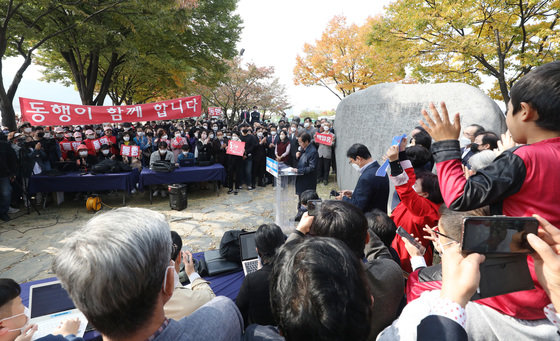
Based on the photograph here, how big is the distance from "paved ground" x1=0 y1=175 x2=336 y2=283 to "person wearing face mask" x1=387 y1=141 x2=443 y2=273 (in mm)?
3663

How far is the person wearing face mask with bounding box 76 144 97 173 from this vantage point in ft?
24.8

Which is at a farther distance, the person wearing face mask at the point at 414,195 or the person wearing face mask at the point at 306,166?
the person wearing face mask at the point at 306,166

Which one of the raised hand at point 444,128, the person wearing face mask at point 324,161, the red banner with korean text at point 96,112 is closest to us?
the raised hand at point 444,128

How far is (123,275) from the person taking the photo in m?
0.84

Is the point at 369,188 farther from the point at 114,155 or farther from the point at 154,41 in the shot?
the point at 154,41

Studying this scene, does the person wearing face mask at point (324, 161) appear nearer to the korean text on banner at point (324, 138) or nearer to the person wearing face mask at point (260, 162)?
the korean text on banner at point (324, 138)

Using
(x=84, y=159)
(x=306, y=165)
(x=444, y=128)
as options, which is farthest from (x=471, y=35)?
(x=84, y=159)

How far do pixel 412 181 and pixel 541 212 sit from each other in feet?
4.65

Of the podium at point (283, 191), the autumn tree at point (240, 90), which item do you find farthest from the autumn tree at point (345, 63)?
the podium at point (283, 191)

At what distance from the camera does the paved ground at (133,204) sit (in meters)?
4.56

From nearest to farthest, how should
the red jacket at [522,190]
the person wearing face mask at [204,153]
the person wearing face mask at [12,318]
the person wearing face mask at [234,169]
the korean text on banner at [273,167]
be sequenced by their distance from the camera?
the red jacket at [522,190] < the person wearing face mask at [12,318] < the korean text on banner at [273,167] < the person wearing face mask at [204,153] < the person wearing face mask at [234,169]

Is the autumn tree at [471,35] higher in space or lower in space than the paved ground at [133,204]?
higher

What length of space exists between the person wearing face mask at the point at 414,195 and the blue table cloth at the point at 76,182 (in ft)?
22.5

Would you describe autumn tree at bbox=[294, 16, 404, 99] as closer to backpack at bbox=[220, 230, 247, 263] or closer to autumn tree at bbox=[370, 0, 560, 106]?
autumn tree at bbox=[370, 0, 560, 106]
